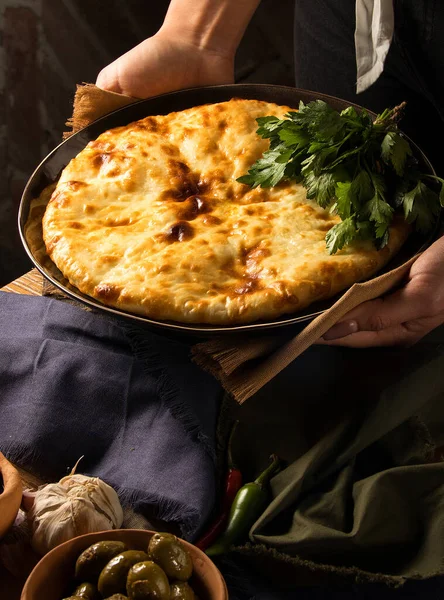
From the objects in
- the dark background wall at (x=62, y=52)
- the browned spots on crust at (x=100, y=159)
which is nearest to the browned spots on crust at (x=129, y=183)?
the browned spots on crust at (x=100, y=159)

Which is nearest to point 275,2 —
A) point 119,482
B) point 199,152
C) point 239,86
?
point 239,86

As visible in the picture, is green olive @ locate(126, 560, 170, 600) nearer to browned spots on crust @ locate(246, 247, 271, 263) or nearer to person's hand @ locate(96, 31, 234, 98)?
browned spots on crust @ locate(246, 247, 271, 263)

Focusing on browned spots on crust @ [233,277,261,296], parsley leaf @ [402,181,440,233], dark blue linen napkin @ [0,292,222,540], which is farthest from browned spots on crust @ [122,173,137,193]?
parsley leaf @ [402,181,440,233]

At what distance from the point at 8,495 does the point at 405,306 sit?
3.01 feet

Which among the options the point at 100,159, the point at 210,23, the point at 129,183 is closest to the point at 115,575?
the point at 129,183

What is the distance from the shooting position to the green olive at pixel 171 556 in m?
1.35

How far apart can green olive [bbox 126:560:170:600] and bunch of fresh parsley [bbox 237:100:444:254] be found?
82cm

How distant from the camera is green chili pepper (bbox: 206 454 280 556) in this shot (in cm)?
169

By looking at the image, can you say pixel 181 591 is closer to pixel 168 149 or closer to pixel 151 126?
pixel 168 149

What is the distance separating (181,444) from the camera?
180 centimetres

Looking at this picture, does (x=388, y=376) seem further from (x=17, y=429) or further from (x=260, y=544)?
(x=17, y=429)

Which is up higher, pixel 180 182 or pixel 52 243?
pixel 52 243

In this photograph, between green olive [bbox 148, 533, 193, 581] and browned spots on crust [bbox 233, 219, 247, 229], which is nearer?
green olive [bbox 148, 533, 193, 581]

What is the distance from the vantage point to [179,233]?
1.88 metres
